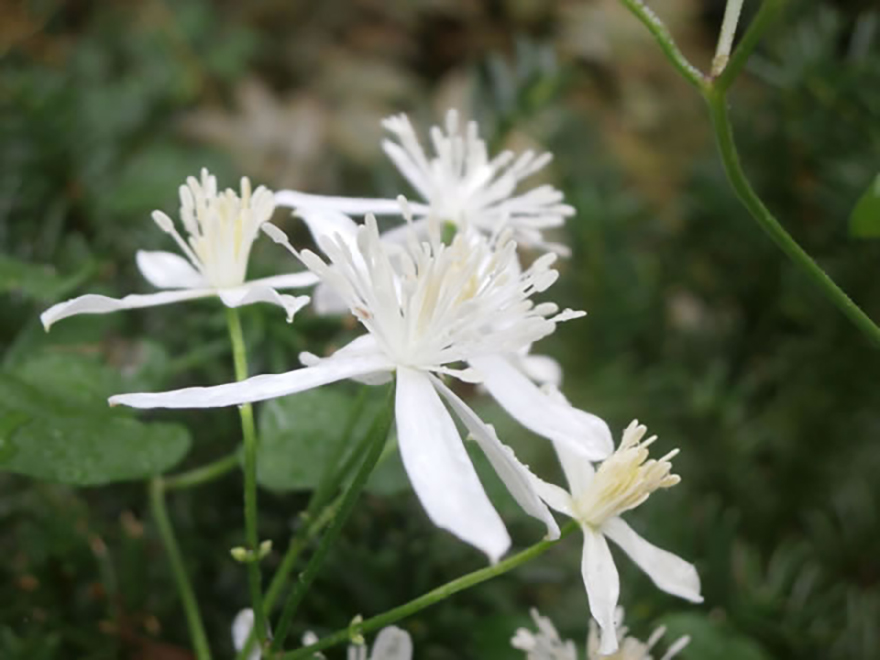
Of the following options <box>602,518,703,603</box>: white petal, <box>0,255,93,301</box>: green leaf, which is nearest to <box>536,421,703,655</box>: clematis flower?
<box>602,518,703,603</box>: white petal

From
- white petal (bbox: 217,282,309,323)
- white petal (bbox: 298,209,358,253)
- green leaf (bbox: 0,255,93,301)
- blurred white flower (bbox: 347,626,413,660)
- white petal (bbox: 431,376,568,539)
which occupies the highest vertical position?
green leaf (bbox: 0,255,93,301)

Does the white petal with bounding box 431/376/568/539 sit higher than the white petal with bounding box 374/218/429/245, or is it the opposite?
the white petal with bounding box 374/218/429/245

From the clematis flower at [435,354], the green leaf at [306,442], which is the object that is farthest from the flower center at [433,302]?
the green leaf at [306,442]

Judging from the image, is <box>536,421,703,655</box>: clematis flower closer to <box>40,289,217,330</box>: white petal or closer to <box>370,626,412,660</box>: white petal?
<box>370,626,412,660</box>: white petal

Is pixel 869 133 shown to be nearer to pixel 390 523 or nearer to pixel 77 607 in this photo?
Answer: pixel 390 523

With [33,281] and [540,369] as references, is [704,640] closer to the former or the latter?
[540,369]

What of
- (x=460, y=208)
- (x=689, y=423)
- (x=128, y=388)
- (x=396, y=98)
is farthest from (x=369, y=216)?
(x=396, y=98)
